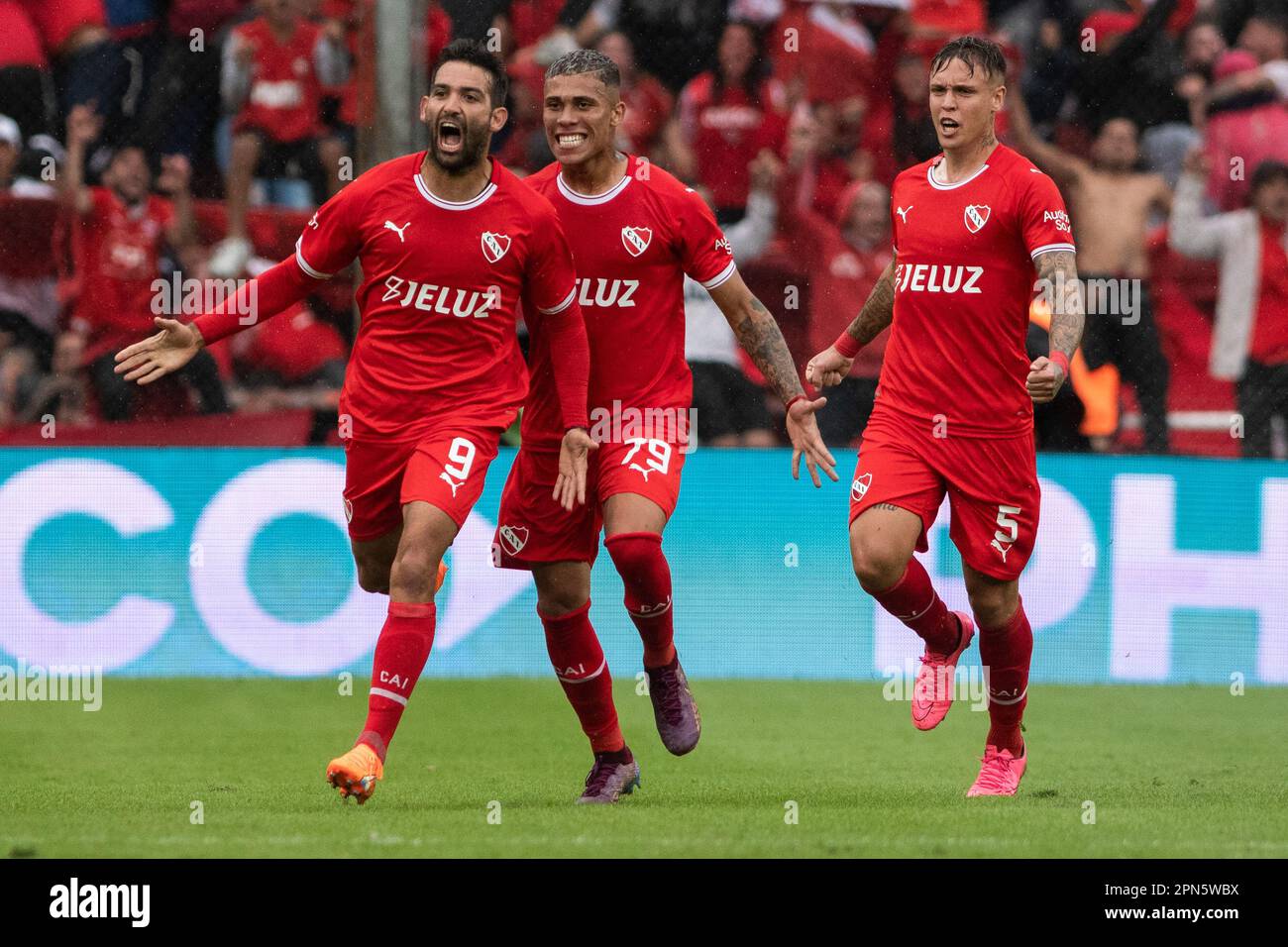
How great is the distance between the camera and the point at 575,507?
723 cm

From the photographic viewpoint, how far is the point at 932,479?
277 inches

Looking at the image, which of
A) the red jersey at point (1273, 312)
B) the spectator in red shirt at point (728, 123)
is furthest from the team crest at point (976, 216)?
the red jersey at point (1273, 312)

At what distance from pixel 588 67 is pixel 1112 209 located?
16.9 feet

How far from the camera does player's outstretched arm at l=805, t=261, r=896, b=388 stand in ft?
24.6

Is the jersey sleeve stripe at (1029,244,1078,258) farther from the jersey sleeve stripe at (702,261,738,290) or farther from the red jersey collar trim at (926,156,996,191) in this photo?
the jersey sleeve stripe at (702,261,738,290)

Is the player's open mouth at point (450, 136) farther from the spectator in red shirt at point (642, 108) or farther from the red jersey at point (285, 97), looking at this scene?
the red jersey at point (285, 97)

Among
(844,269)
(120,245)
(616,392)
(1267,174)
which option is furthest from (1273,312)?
(120,245)

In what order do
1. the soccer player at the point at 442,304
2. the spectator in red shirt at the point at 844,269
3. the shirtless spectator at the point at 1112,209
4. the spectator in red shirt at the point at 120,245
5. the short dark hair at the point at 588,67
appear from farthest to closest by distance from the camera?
the shirtless spectator at the point at 1112,209
the spectator in red shirt at the point at 844,269
the spectator in red shirt at the point at 120,245
the short dark hair at the point at 588,67
the soccer player at the point at 442,304

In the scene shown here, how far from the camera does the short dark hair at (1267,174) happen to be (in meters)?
11.3

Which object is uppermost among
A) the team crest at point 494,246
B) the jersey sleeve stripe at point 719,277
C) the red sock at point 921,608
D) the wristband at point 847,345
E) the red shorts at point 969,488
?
the team crest at point 494,246

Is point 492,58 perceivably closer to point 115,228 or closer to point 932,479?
point 932,479

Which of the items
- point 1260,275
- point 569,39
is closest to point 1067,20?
point 1260,275

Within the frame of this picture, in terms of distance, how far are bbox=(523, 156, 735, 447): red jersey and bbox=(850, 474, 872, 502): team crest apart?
0.71 metres

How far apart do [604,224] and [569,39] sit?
453 centimetres
